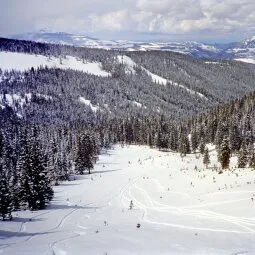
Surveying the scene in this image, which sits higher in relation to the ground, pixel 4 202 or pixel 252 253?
pixel 252 253

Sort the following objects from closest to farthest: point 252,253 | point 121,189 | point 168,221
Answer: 1. point 252,253
2. point 168,221
3. point 121,189

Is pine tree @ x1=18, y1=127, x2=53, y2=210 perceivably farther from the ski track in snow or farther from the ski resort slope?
the ski track in snow

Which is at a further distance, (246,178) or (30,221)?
(246,178)

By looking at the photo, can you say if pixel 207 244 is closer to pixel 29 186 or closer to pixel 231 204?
pixel 231 204

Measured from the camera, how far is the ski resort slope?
53.2 ft

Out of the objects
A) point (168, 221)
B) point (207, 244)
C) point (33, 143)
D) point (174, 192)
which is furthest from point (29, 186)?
point (207, 244)

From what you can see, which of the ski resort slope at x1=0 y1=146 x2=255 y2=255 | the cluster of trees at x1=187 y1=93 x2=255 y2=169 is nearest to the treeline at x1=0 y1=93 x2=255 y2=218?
the cluster of trees at x1=187 y1=93 x2=255 y2=169

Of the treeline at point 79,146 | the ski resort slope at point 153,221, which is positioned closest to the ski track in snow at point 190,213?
the ski resort slope at point 153,221

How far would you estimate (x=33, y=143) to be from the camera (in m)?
43.3

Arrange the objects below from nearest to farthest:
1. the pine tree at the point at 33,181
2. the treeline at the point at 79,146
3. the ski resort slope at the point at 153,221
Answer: the ski resort slope at the point at 153,221
the pine tree at the point at 33,181
the treeline at the point at 79,146

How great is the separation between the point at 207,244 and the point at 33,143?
30936mm

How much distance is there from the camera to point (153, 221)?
25.5 metres

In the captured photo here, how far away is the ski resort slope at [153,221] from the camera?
639 inches

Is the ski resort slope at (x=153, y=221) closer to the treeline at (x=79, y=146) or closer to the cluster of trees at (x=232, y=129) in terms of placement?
the treeline at (x=79, y=146)
